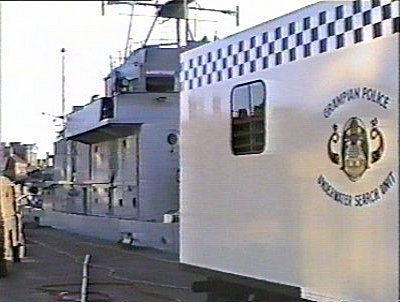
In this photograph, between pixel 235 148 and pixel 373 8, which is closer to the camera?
pixel 373 8

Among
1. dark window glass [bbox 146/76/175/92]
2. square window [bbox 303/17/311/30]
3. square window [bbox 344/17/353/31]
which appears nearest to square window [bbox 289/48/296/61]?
square window [bbox 303/17/311/30]

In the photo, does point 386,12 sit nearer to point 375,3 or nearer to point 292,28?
point 375,3

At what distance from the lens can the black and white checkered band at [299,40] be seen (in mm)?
5465

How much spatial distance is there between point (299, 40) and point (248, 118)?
1.08 meters

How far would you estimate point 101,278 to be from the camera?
1463cm

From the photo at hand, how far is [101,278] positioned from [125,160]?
10038 mm

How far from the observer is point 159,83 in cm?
2391

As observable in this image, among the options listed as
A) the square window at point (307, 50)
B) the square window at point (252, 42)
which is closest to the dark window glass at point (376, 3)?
the square window at point (307, 50)

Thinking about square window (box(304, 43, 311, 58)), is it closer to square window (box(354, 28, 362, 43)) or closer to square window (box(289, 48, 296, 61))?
square window (box(289, 48, 296, 61))

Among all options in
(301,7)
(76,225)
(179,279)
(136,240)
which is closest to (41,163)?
→ (136,240)

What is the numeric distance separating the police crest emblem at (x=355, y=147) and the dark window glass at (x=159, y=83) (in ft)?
58.7

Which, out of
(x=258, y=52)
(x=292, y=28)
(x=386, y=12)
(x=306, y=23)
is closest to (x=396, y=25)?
(x=386, y=12)

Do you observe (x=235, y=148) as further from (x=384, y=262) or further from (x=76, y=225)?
(x=76, y=225)

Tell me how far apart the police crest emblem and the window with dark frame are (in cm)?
117
